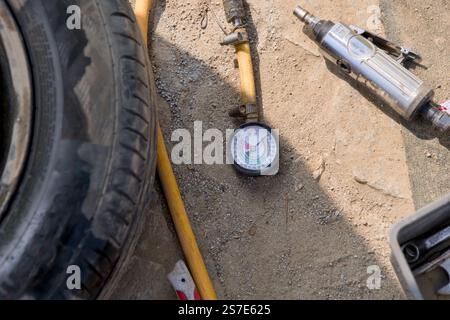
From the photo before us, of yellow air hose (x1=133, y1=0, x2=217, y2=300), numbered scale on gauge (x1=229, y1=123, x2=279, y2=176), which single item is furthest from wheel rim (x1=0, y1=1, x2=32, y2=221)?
numbered scale on gauge (x1=229, y1=123, x2=279, y2=176)

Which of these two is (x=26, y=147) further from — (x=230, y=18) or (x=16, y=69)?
(x=230, y=18)

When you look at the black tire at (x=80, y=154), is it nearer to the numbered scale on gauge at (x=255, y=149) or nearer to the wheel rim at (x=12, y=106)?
the wheel rim at (x=12, y=106)

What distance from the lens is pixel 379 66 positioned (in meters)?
2.08

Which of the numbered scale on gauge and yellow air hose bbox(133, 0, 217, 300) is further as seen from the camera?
the numbered scale on gauge

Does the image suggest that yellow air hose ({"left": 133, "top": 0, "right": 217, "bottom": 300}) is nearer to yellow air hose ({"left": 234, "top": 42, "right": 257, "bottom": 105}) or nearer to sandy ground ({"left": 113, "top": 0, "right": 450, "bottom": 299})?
sandy ground ({"left": 113, "top": 0, "right": 450, "bottom": 299})

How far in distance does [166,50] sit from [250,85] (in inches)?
13.9

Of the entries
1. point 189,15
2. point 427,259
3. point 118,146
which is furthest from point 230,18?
point 427,259

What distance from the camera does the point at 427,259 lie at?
74.4 inches

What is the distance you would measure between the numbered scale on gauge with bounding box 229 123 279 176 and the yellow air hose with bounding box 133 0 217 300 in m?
0.23

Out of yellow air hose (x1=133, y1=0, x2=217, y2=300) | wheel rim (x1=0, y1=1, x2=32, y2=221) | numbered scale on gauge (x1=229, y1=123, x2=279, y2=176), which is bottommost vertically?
yellow air hose (x1=133, y1=0, x2=217, y2=300)

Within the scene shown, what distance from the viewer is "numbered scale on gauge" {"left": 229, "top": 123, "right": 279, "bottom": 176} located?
2010mm
